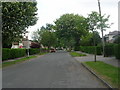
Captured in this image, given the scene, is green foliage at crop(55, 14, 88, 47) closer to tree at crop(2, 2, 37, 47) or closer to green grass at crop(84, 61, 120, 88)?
tree at crop(2, 2, 37, 47)

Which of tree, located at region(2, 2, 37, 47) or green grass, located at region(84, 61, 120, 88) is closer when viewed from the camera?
green grass, located at region(84, 61, 120, 88)

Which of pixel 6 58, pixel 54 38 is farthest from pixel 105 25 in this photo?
pixel 54 38

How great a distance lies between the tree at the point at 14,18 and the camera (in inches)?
733

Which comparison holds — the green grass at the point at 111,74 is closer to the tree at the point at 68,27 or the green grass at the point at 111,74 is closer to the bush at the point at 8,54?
the bush at the point at 8,54

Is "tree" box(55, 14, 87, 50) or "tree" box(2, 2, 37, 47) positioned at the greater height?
"tree" box(55, 14, 87, 50)

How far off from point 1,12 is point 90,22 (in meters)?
9.85

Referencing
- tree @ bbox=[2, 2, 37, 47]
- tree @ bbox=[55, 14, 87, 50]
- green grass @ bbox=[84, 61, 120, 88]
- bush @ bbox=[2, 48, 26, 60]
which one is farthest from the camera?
tree @ bbox=[55, 14, 87, 50]

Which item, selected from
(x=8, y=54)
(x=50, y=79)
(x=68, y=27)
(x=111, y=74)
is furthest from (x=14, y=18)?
(x=68, y=27)

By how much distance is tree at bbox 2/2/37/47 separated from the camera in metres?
18.6

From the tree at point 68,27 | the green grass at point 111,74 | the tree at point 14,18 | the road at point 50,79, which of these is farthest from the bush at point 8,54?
the tree at point 68,27

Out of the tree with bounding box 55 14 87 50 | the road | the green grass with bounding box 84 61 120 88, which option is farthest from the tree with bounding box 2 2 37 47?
the tree with bounding box 55 14 87 50

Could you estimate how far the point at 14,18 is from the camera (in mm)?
19109

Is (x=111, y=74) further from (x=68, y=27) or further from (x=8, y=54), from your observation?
(x=68, y=27)

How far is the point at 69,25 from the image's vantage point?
2810 inches
